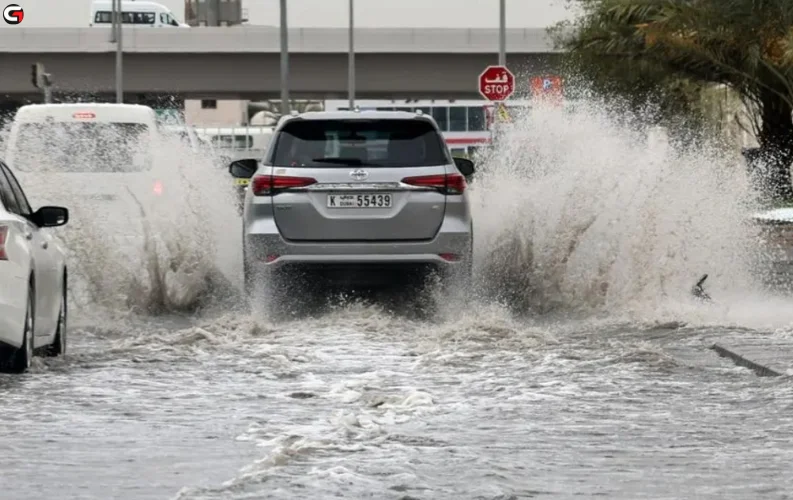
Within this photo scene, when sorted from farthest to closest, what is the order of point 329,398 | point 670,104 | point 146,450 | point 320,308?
1. point 670,104
2. point 320,308
3. point 329,398
4. point 146,450

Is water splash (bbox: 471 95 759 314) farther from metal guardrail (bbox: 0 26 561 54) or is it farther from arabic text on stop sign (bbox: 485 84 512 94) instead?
metal guardrail (bbox: 0 26 561 54)

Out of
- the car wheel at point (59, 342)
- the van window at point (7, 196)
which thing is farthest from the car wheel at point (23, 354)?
the car wheel at point (59, 342)

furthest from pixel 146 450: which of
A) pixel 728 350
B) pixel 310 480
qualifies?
pixel 728 350

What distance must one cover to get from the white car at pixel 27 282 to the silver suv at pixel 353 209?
92.0 inches

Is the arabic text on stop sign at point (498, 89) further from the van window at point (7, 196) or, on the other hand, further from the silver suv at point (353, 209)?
the van window at point (7, 196)

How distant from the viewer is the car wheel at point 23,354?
38.3ft

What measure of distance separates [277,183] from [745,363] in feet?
14.7

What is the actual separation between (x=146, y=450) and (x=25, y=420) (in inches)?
50.6

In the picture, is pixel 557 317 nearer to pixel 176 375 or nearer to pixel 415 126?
pixel 415 126

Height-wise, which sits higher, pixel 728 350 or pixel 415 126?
pixel 415 126

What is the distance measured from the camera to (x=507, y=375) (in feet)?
38.4

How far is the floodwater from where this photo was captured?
7.90 m

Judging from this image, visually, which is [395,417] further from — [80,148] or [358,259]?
[80,148]

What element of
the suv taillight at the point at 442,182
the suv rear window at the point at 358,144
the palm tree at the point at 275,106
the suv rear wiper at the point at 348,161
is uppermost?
the suv rear window at the point at 358,144
